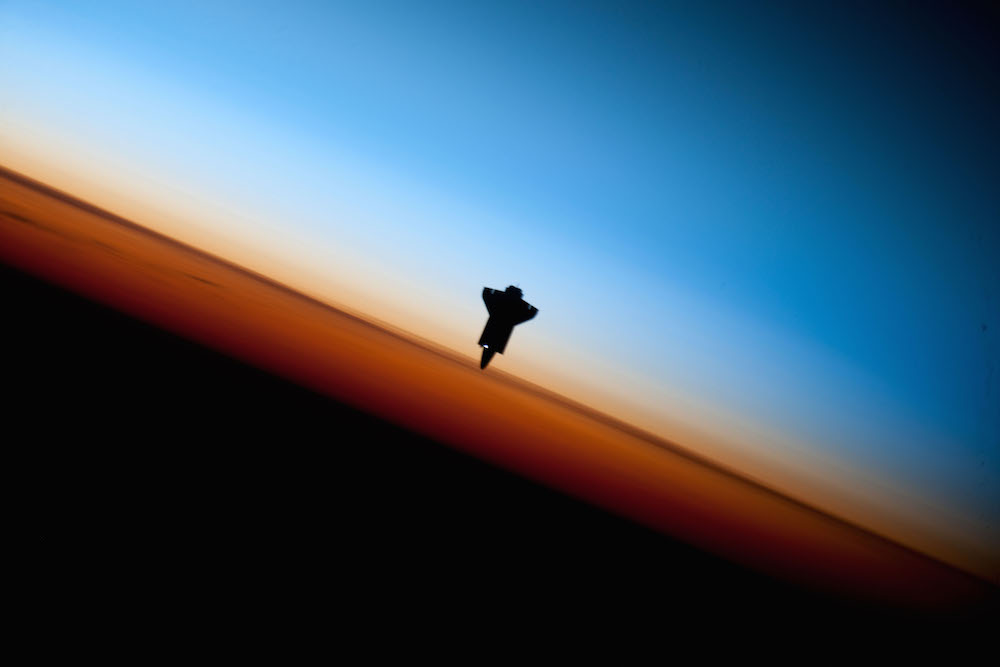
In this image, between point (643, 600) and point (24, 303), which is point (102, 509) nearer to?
point (643, 600)

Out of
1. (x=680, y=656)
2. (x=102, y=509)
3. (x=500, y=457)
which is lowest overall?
(x=102, y=509)

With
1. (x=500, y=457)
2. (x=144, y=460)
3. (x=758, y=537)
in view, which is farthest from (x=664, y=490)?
(x=144, y=460)

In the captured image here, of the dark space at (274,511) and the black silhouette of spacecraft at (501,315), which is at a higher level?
the black silhouette of spacecraft at (501,315)

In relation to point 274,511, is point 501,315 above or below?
above

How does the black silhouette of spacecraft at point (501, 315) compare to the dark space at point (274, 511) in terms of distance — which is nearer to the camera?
the dark space at point (274, 511)

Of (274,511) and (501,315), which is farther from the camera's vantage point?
A: (501,315)
